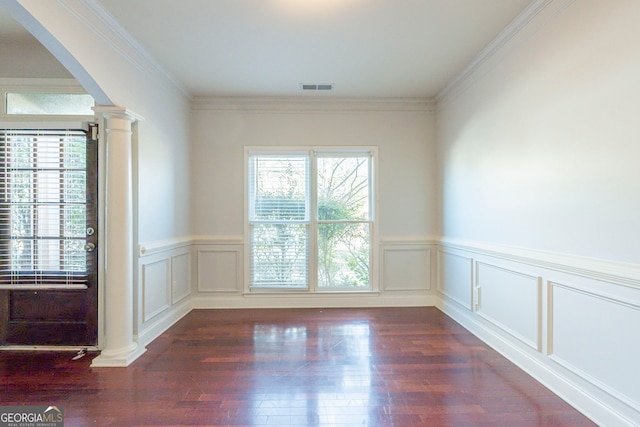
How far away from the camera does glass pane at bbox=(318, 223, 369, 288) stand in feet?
15.1

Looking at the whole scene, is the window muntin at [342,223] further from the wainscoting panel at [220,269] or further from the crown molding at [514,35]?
the crown molding at [514,35]

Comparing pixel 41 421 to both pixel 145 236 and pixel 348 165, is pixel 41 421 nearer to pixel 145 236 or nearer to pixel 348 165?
pixel 145 236

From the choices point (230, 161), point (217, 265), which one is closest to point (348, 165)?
point (230, 161)

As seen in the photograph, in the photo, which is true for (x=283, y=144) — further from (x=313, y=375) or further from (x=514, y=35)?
(x=313, y=375)

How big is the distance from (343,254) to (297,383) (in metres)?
2.24

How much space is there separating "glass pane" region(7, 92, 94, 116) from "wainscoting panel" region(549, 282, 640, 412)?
4111 mm

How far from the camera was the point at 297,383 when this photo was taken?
8.33 feet

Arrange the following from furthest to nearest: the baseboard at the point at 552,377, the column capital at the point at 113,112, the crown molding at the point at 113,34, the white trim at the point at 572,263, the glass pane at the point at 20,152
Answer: the glass pane at the point at 20,152, the column capital at the point at 113,112, the crown molding at the point at 113,34, the baseboard at the point at 552,377, the white trim at the point at 572,263

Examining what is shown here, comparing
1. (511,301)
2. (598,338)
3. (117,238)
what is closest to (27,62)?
(117,238)

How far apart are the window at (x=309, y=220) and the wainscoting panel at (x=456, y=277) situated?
0.94 meters

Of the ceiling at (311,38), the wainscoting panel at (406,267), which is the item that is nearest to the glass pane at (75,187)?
the ceiling at (311,38)

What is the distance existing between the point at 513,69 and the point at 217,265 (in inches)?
153

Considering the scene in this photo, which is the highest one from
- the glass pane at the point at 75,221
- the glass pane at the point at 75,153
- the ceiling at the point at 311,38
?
the ceiling at the point at 311,38

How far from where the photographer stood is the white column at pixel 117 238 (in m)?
2.87
